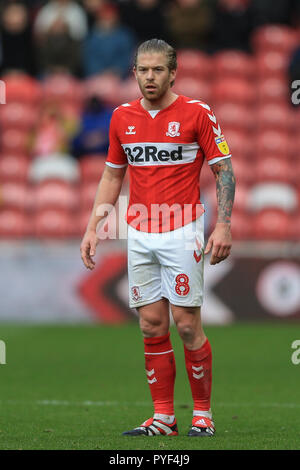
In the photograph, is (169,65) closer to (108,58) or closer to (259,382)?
(259,382)

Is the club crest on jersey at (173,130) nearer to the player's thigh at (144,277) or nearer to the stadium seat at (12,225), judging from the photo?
the player's thigh at (144,277)

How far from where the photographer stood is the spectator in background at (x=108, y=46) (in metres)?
16.4

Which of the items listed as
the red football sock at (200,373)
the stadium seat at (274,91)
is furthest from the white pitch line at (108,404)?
the stadium seat at (274,91)

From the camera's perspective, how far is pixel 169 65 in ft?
19.0

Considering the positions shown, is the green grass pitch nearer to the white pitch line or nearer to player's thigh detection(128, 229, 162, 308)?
the white pitch line

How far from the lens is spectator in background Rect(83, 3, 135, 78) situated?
16.4 m

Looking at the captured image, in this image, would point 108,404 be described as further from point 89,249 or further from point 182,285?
point 182,285

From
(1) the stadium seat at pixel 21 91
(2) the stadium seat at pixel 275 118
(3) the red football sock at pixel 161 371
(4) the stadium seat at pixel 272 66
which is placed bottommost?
(3) the red football sock at pixel 161 371

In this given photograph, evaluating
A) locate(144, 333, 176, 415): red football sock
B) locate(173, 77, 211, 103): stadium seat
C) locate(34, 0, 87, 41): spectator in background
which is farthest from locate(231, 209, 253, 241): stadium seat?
locate(144, 333, 176, 415): red football sock

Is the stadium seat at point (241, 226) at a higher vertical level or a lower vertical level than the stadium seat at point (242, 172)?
lower

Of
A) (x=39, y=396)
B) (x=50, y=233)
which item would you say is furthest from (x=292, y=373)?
(x=50, y=233)

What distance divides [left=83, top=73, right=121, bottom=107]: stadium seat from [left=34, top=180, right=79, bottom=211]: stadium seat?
1567 millimetres

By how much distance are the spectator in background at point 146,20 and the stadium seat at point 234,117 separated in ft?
5.24

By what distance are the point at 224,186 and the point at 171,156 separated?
0.34 meters
